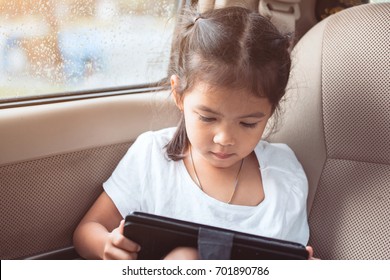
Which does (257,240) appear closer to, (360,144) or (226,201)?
(226,201)

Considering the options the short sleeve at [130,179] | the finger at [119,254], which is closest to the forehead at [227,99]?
the short sleeve at [130,179]

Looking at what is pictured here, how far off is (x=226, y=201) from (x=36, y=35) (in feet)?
1.96

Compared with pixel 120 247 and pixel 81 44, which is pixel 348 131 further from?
pixel 81 44

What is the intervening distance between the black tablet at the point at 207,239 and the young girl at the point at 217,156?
0.04 meters

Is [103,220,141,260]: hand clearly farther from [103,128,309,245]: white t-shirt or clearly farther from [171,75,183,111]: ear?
[171,75,183,111]: ear

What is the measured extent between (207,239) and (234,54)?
39cm

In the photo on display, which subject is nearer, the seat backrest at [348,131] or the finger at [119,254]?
the finger at [119,254]

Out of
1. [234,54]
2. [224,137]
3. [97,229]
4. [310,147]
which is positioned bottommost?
[97,229]

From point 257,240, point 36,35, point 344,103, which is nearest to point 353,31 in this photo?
point 344,103

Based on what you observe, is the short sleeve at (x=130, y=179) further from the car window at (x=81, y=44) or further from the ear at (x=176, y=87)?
the car window at (x=81, y=44)

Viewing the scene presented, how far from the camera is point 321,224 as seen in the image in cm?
136

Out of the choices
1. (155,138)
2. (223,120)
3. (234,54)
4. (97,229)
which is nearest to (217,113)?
(223,120)

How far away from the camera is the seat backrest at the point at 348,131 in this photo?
1.30 m

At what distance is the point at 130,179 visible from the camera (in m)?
1.34
